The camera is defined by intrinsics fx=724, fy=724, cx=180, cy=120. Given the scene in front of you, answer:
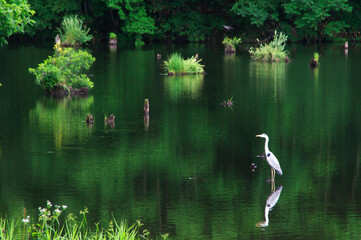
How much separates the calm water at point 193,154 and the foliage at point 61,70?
72cm

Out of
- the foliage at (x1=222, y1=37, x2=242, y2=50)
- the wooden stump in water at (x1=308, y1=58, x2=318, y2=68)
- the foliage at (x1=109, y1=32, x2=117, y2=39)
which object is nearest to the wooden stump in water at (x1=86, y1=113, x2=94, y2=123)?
the wooden stump in water at (x1=308, y1=58, x2=318, y2=68)

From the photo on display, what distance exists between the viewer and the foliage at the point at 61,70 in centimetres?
2580

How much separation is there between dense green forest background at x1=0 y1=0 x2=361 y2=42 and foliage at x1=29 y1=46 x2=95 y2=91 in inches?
1059

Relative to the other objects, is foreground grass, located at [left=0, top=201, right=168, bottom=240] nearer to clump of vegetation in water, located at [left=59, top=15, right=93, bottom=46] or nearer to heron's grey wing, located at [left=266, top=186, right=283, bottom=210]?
heron's grey wing, located at [left=266, top=186, right=283, bottom=210]

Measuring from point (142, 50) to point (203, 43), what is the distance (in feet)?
26.9

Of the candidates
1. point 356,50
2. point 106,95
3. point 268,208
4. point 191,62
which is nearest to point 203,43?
point 356,50

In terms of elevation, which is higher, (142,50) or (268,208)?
(142,50)

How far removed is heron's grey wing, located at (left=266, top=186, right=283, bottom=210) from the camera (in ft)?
43.6

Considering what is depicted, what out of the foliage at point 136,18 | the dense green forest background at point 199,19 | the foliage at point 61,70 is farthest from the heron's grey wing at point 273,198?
the foliage at point 136,18

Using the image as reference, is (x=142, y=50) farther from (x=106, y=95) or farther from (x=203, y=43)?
(x=106, y=95)

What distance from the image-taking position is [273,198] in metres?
13.6

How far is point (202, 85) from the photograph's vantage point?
3027 centimetres

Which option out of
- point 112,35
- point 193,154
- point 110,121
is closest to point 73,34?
point 112,35

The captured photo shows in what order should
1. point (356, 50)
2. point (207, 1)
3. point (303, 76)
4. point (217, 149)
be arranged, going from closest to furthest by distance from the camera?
point (217, 149) < point (303, 76) < point (356, 50) < point (207, 1)
